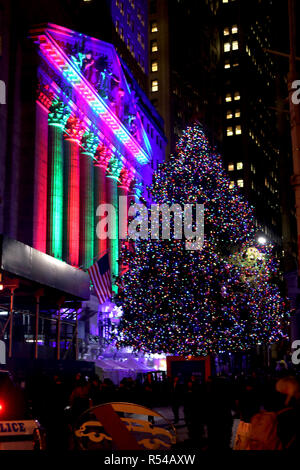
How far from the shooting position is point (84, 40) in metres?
46.4

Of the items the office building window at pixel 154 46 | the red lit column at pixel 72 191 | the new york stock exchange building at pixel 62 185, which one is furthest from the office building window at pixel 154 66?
the red lit column at pixel 72 191

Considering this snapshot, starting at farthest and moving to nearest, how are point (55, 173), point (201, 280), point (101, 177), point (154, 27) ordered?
point (154, 27) → point (101, 177) → point (55, 173) → point (201, 280)

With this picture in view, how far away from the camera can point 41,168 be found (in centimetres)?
4034

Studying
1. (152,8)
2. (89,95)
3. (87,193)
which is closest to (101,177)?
(87,193)

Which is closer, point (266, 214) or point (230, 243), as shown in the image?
point (230, 243)

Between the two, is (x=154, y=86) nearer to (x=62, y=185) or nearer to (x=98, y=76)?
(x=98, y=76)

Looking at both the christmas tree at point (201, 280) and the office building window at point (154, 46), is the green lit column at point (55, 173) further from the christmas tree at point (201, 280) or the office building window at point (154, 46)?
the office building window at point (154, 46)

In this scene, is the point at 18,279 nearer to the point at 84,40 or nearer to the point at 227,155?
the point at 84,40

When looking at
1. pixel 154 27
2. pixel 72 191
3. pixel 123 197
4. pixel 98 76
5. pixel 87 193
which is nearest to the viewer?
pixel 72 191

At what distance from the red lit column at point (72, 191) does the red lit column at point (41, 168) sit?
4.61 m

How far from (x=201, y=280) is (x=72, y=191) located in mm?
14884

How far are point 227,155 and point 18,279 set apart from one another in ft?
343

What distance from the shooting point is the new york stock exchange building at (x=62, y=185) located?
3045cm
